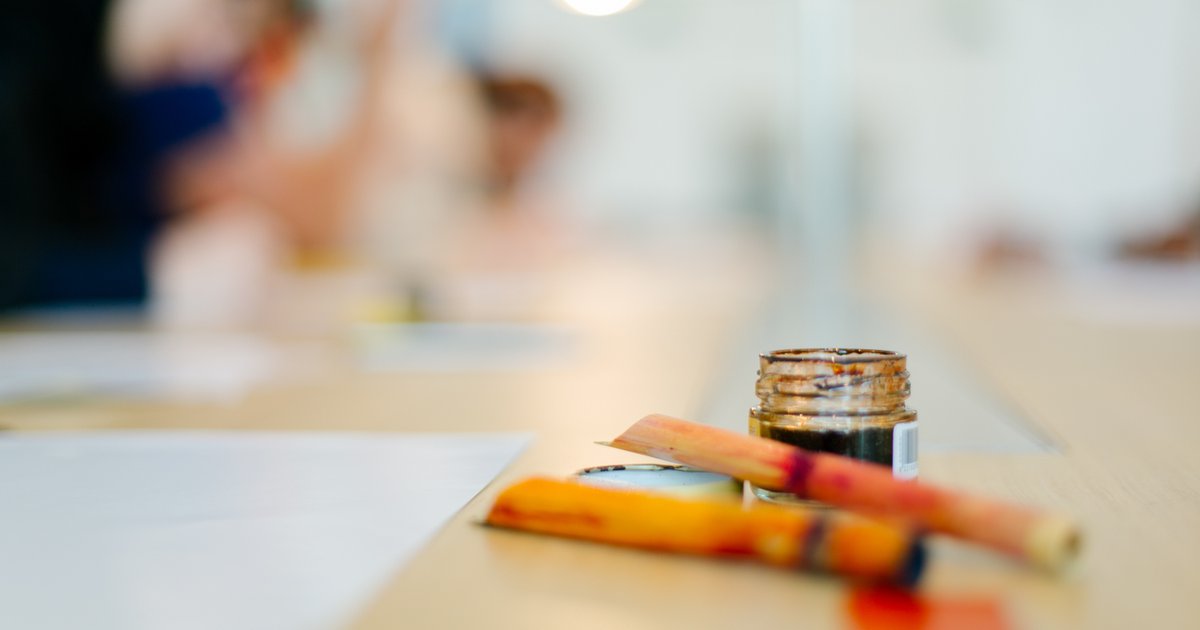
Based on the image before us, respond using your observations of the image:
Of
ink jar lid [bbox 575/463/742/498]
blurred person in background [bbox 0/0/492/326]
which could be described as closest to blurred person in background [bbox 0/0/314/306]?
blurred person in background [bbox 0/0/492/326]

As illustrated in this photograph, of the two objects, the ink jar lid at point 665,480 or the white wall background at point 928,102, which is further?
the white wall background at point 928,102

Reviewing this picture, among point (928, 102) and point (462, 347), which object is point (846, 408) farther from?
point (928, 102)

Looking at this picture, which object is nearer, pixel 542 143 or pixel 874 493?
pixel 874 493

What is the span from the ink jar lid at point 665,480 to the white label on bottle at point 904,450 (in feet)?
0.20

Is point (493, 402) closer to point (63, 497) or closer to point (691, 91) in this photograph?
point (63, 497)

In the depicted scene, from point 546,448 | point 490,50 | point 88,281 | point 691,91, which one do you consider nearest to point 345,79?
point 490,50

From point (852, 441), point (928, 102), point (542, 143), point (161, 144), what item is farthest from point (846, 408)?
point (928, 102)

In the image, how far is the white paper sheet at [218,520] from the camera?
0.38m

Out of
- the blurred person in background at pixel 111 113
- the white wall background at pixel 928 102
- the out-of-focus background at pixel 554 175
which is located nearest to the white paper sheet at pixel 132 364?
the out-of-focus background at pixel 554 175

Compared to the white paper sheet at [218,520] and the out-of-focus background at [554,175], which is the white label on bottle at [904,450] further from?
the out-of-focus background at [554,175]

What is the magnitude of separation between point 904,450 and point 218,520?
0.26 metres

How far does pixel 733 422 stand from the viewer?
2.39ft

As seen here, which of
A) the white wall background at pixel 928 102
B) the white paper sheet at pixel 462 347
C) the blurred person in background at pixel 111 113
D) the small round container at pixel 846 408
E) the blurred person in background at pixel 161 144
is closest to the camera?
the small round container at pixel 846 408

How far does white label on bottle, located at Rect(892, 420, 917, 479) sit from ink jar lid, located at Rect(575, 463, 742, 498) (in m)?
0.06
